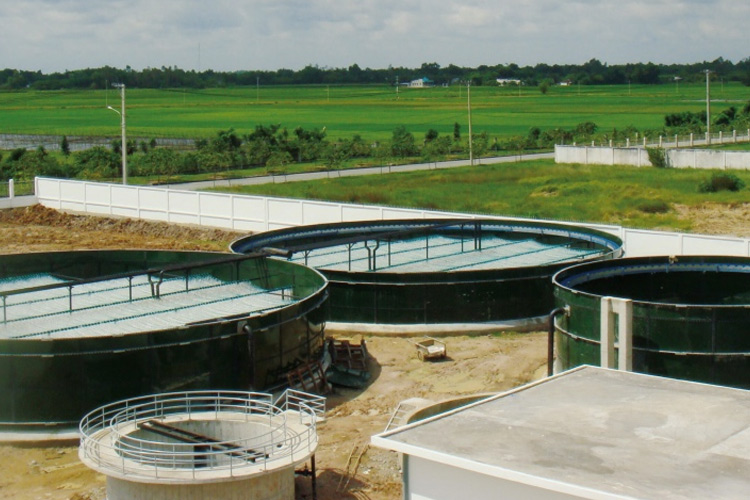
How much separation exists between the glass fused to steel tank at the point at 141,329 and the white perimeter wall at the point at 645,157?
52250mm

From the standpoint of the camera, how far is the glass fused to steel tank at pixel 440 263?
114 ft

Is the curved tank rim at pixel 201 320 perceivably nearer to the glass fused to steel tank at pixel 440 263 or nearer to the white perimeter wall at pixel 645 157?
the glass fused to steel tank at pixel 440 263

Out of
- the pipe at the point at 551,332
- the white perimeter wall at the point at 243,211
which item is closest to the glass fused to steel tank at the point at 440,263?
the white perimeter wall at the point at 243,211

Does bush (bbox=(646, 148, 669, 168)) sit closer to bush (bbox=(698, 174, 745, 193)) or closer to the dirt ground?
bush (bbox=(698, 174, 745, 193))

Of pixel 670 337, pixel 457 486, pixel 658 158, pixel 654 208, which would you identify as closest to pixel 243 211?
pixel 654 208

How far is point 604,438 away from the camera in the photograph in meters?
17.0

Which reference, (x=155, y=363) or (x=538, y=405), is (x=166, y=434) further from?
(x=538, y=405)

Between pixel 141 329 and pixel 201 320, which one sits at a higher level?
pixel 201 320

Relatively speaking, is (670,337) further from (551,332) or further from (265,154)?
(265,154)

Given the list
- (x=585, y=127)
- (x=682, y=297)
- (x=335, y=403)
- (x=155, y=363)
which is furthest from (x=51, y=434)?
(x=585, y=127)

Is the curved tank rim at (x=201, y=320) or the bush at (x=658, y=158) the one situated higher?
the bush at (x=658, y=158)

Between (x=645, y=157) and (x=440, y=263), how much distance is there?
48330mm

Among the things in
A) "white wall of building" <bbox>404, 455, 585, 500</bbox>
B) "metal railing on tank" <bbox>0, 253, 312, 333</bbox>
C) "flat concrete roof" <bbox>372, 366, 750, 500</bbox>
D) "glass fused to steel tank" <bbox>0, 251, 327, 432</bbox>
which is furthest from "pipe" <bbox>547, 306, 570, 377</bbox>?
"white wall of building" <bbox>404, 455, 585, 500</bbox>

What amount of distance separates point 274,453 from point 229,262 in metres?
14.7
